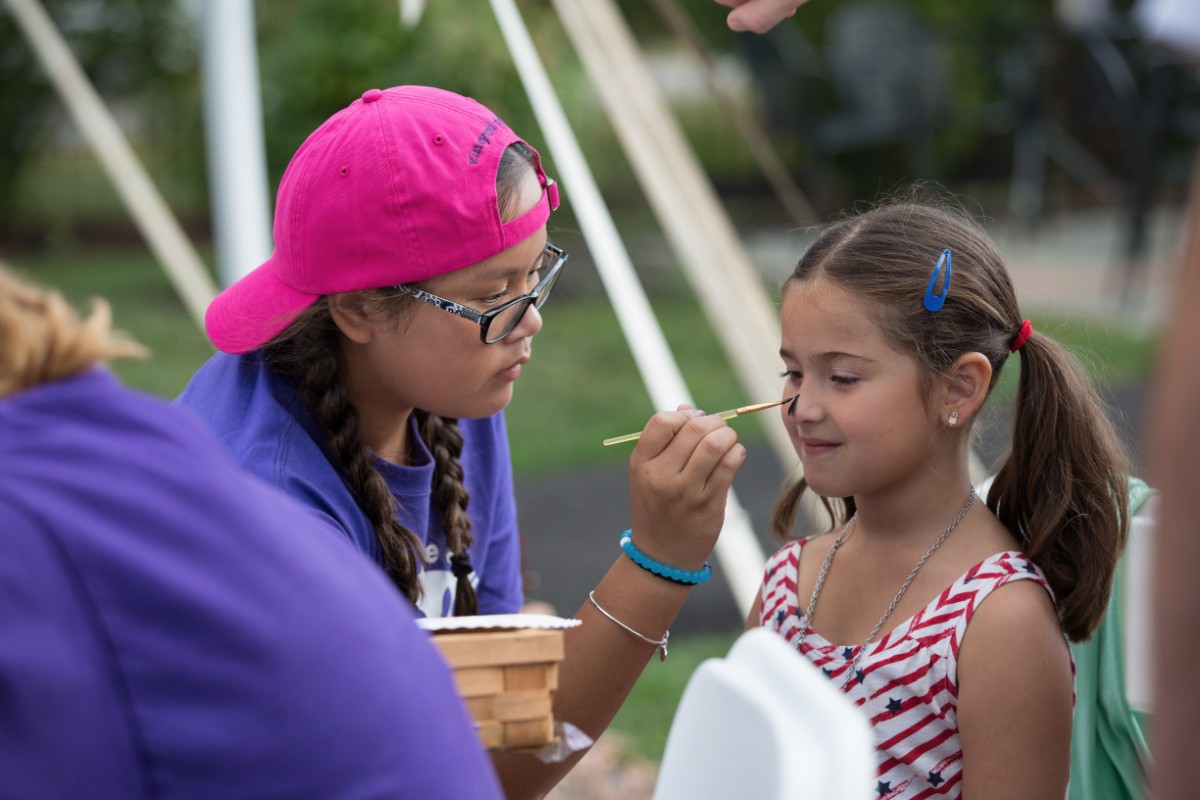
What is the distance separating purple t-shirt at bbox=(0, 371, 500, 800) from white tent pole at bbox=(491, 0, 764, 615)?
160 centimetres

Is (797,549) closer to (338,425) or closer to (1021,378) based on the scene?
(1021,378)

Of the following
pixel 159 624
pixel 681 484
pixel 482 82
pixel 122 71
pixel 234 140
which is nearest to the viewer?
pixel 159 624

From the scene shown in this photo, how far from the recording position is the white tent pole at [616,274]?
2459 mm

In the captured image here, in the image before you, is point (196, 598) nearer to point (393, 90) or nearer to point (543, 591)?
point (393, 90)

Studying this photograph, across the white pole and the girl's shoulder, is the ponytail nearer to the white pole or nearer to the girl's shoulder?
the girl's shoulder

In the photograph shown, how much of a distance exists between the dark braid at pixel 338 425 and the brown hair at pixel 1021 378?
605mm

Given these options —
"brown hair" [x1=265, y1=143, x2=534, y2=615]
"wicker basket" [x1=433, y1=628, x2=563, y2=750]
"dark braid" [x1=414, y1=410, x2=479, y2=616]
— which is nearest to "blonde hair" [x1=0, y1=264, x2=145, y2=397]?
"wicker basket" [x1=433, y1=628, x2=563, y2=750]

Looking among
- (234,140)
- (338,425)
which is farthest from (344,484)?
(234,140)

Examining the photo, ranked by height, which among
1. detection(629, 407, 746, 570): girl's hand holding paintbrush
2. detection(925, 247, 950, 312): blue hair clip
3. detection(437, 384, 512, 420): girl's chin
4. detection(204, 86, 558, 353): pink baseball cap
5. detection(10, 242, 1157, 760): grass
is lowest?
detection(10, 242, 1157, 760): grass

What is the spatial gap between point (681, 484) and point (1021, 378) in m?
0.51

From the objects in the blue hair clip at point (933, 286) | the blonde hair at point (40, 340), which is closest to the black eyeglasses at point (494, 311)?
the blue hair clip at point (933, 286)

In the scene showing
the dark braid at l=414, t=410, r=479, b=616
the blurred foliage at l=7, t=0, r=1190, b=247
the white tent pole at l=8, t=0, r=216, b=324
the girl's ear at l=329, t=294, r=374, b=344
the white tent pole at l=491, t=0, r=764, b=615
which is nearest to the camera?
the girl's ear at l=329, t=294, r=374, b=344

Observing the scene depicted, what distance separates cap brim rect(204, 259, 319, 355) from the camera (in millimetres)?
1643

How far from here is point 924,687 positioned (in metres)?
1.59
